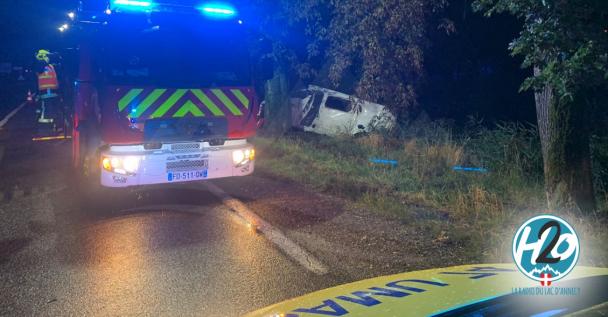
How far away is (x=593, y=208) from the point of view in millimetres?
5543

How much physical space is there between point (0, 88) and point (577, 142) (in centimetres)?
3587

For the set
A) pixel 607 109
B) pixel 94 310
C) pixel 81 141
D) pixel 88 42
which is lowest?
pixel 94 310

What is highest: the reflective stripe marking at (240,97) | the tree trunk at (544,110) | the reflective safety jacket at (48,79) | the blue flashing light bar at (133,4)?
the blue flashing light bar at (133,4)

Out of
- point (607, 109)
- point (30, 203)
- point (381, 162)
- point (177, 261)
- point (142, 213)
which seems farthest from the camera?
point (381, 162)

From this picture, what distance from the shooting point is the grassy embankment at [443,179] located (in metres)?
5.39

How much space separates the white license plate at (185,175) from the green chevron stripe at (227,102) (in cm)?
90

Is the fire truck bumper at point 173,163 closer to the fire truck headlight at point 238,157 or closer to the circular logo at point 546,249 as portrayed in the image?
the fire truck headlight at point 238,157

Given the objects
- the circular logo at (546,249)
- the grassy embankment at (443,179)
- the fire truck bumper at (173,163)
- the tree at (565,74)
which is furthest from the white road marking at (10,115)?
the circular logo at (546,249)

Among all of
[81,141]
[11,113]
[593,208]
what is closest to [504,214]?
[593,208]

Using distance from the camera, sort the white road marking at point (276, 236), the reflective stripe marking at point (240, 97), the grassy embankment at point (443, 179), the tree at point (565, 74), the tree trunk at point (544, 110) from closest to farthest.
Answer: the tree at point (565, 74)
the white road marking at point (276, 236)
the grassy embankment at point (443, 179)
the tree trunk at point (544, 110)
the reflective stripe marking at point (240, 97)

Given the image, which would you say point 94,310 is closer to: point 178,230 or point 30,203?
point 178,230

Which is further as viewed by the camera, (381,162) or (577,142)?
(381,162)

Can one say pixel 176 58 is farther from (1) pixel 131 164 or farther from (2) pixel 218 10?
(1) pixel 131 164

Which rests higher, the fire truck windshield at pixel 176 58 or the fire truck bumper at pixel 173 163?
the fire truck windshield at pixel 176 58
